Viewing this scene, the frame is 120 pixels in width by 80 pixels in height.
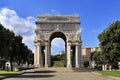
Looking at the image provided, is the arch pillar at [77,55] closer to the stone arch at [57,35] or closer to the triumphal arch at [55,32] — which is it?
the triumphal arch at [55,32]

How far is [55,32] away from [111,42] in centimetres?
5141

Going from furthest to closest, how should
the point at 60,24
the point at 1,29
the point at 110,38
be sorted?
1. the point at 60,24
2. the point at 110,38
3. the point at 1,29

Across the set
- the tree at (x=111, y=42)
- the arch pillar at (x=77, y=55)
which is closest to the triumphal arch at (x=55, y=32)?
the arch pillar at (x=77, y=55)

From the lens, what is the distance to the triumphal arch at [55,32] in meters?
112

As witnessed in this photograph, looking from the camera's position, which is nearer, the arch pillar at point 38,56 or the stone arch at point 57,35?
the arch pillar at point 38,56

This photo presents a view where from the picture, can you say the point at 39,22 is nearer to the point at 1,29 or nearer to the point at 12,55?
the point at 12,55

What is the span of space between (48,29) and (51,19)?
359 centimetres

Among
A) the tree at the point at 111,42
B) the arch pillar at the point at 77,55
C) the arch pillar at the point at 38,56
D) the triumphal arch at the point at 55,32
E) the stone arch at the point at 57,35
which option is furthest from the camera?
the stone arch at the point at 57,35

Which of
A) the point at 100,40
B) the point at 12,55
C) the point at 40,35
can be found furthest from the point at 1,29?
the point at 40,35

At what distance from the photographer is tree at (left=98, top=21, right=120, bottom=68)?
204 feet

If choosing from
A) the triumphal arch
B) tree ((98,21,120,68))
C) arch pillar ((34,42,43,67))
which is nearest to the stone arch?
the triumphal arch

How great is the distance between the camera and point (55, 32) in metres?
114

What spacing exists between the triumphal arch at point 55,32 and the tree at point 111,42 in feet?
150

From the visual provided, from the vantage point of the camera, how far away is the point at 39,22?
374 ft
